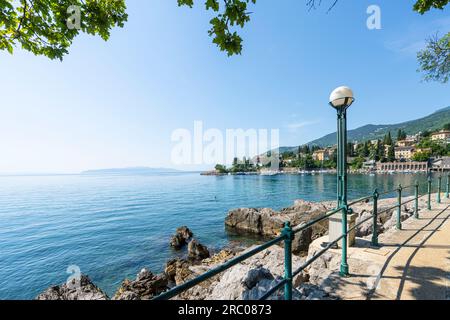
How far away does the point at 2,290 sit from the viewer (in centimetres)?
1226

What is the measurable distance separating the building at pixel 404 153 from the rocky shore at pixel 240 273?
438 ft

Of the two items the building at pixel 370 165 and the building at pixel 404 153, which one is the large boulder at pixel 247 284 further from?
the building at pixel 404 153

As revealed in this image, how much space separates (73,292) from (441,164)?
457 ft

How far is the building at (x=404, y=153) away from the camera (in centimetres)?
11711

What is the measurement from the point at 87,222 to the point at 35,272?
1300 cm

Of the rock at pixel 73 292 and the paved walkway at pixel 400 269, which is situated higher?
the paved walkway at pixel 400 269

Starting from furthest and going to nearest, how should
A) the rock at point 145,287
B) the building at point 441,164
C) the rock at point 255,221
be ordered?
the building at point 441,164, the rock at point 255,221, the rock at point 145,287

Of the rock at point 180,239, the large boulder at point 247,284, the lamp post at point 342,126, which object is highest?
the lamp post at point 342,126

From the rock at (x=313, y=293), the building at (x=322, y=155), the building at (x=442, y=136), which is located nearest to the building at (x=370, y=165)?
the building at (x=322, y=155)

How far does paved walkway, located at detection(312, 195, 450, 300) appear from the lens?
3.09 m

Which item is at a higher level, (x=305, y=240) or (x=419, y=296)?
(x=419, y=296)

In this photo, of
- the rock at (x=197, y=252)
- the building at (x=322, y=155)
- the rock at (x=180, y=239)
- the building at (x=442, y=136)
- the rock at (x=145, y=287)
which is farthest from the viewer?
the building at (x=322, y=155)
